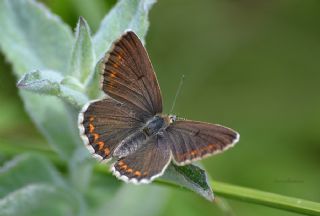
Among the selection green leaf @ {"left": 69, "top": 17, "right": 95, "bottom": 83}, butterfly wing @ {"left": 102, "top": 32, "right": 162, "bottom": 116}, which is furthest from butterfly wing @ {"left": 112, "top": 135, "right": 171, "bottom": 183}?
green leaf @ {"left": 69, "top": 17, "right": 95, "bottom": 83}

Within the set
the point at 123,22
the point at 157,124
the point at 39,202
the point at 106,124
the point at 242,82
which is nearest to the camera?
the point at 106,124

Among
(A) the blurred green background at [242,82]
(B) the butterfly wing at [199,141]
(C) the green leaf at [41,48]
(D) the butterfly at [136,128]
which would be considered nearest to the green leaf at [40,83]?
(D) the butterfly at [136,128]

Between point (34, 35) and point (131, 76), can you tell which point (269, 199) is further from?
point (34, 35)

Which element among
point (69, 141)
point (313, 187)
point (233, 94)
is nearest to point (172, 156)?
point (69, 141)

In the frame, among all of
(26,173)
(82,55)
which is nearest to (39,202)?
(26,173)

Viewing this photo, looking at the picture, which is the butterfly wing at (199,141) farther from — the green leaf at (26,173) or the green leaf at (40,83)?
the green leaf at (26,173)

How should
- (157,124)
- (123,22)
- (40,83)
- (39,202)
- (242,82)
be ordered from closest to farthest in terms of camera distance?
(40,83) → (157,124) → (123,22) → (39,202) → (242,82)

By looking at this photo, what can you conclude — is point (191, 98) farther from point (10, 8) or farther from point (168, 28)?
point (10, 8)
